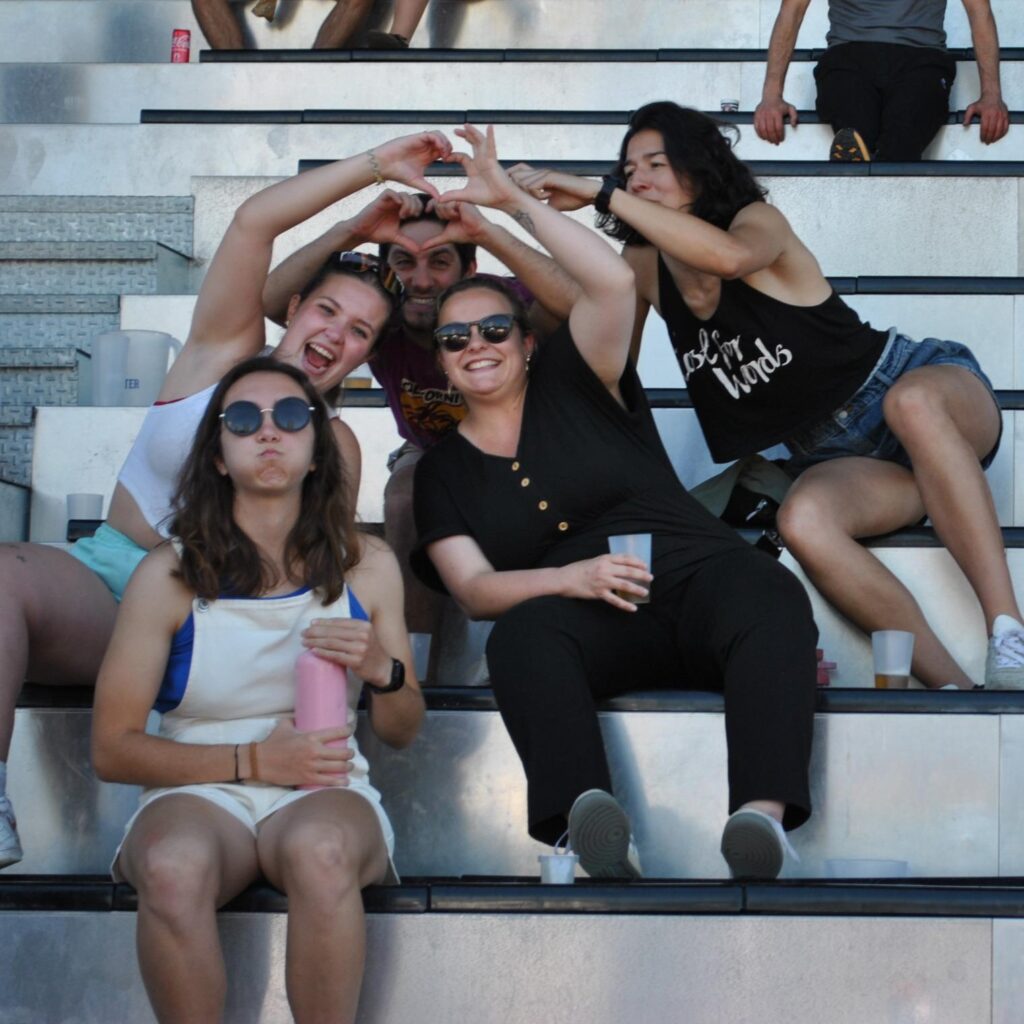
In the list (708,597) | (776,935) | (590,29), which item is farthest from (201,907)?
(590,29)

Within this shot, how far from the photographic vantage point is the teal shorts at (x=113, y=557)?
2.90 meters

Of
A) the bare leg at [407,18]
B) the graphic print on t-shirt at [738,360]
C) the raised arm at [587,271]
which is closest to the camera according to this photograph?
the raised arm at [587,271]

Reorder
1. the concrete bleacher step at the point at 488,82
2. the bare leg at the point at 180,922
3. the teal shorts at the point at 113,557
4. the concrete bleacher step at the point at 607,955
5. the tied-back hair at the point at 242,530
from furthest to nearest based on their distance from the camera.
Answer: the concrete bleacher step at the point at 488,82 → the teal shorts at the point at 113,557 → the tied-back hair at the point at 242,530 → the concrete bleacher step at the point at 607,955 → the bare leg at the point at 180,922

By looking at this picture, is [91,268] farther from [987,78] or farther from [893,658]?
[893,658]

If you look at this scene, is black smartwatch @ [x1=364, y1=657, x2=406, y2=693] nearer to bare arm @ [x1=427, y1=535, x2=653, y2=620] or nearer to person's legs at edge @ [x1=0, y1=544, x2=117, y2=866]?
bare arm @ [x1=427, y1=535, x2=653, y2=620]

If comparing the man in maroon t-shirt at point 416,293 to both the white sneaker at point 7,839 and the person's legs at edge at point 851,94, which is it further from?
the person's legs at edge at point 851,94

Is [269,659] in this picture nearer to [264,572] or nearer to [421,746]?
[264,572]

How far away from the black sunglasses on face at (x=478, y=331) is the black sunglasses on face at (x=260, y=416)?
46cm

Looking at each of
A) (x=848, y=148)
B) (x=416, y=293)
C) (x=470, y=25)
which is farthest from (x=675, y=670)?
(x=470, y=25)

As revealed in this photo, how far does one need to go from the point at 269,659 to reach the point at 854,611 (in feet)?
3.56

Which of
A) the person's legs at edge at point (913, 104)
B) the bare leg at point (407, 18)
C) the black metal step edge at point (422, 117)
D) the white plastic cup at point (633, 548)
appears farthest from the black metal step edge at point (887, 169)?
the white plastic cup at point (633, 548)

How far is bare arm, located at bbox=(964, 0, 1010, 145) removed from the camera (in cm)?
469

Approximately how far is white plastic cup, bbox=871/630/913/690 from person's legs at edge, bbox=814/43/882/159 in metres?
2.07

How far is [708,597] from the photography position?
2.85 metres
